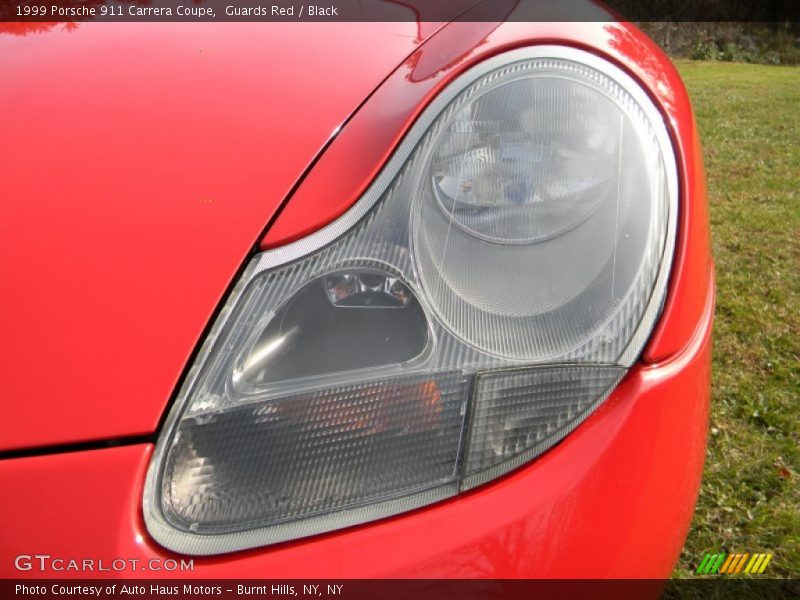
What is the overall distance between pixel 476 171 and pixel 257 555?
0.56 metres

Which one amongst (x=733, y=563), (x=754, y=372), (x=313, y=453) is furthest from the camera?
(x=754, y=372)

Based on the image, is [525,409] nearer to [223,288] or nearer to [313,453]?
[313,453]

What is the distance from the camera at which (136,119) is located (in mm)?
938

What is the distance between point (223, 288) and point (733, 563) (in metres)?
1.57

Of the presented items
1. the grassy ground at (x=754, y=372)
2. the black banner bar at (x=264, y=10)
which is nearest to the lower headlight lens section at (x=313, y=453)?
the black banner bar at (x=264, y=10)

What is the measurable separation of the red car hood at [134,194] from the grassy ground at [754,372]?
4.92 ft

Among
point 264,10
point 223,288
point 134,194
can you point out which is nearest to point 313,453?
point 223,288

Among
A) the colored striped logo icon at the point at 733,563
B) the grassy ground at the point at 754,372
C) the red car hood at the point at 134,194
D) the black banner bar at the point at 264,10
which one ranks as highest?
the black banner bar at the point at 264,10

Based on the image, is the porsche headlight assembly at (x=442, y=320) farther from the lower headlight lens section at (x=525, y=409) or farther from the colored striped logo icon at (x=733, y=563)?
the colored striped logo icon at (x=733, y=563)

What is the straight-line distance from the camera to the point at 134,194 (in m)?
0.86

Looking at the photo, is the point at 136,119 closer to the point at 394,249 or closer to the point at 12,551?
the point at 394,249

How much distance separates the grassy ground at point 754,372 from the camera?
1.86 meters

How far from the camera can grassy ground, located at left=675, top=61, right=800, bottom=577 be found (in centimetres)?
186

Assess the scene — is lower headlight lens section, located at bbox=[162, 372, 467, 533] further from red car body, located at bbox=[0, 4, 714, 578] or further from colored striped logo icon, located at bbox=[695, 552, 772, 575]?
colored striped logo icon, located at bbox=[695, 552, 772, 575]
